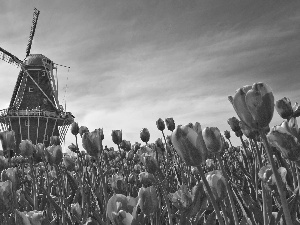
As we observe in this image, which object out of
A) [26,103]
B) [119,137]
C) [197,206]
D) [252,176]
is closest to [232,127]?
[252,176]

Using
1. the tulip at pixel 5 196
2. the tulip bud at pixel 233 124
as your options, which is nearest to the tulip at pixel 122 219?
the tulip at pixel 5 196

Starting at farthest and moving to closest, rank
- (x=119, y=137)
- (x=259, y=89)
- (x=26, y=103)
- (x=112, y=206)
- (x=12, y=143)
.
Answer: (x=26, y=103)
(x=119, y=137)
(x=12, y=143)
(x=112, y=206)
(x=259, y=89)

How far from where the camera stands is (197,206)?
183 cm

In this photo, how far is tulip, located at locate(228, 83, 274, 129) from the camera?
1.11m

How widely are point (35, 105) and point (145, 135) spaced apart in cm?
2550

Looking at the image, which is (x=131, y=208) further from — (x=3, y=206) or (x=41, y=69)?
(x=41, y=69)

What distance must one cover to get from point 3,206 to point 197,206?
96cm

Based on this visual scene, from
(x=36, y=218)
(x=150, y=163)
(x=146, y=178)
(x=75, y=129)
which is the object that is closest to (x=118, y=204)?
(x=36, y=218)

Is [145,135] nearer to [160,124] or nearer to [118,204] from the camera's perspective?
[160,124]

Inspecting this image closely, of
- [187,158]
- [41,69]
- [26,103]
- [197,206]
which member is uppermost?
[41,69]

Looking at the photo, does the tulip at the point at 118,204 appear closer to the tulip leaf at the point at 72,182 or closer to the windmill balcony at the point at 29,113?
the tulip leaf at the point at 72,182

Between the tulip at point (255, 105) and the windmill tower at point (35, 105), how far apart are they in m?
26.3

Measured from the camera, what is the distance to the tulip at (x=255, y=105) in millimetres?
1111

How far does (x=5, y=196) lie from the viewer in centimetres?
178
